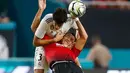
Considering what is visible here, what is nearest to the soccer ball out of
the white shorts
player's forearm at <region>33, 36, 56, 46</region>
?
player's forearm at <region>33, 36, 56, 46</region>

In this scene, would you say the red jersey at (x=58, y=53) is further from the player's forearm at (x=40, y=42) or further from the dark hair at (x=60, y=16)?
the dark hair at (x=60, y=16)

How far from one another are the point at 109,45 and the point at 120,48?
29 cm

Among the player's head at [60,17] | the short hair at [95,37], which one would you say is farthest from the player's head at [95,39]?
the player's head at [60,17]

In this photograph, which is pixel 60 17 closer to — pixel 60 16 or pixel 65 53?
pixel 60 16

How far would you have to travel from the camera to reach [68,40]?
1246cm

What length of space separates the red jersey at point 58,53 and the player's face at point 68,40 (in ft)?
0.26

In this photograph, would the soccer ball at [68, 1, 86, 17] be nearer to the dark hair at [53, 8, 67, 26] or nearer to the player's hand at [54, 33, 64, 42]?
the dark hair at [53, 8, 67, 26]

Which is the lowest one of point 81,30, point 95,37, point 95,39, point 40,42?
point 40,42

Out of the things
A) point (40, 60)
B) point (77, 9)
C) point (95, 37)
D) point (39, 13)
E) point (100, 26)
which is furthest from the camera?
point (100, 26)

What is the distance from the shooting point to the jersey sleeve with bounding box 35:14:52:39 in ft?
40.9

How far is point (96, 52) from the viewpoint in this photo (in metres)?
19.6

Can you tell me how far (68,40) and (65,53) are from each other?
324 millimetres

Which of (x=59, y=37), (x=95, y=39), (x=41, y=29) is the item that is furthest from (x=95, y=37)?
(x=59, y=37)

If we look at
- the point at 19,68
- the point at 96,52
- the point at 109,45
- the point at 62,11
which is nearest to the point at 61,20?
the point at 62,11
